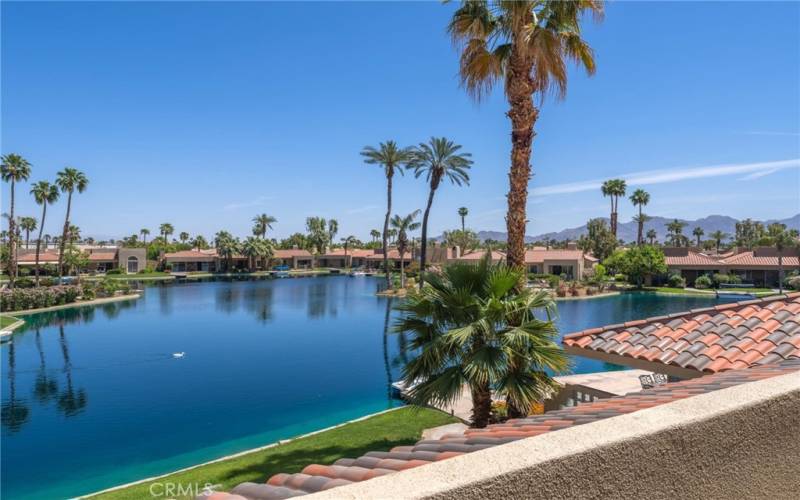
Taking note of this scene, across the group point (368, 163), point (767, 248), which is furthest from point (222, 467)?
point (767, 248)

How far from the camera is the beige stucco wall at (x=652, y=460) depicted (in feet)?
5.41

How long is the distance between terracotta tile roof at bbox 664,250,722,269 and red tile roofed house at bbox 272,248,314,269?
6855 cm

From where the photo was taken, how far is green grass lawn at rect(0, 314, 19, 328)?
34.9 meters

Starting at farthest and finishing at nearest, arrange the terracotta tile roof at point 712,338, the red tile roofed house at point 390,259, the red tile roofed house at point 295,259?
1. the red tile roofed house at point 295,259
2. the red tile roofed house at point 390,259
3. the terracotta tile roof at point 712,338

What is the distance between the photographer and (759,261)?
5844 cm

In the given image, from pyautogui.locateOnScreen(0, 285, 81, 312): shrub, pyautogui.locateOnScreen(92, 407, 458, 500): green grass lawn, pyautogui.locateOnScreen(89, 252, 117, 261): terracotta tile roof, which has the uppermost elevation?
pyautogui.locateOnScreen(89, 252, 117, 261): terracotta tile roof

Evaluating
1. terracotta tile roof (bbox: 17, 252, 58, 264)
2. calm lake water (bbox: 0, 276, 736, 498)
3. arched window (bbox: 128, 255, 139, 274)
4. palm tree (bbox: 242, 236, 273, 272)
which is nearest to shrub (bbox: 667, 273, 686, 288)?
calm lake water (bbox: 0, 276, 736, 498)

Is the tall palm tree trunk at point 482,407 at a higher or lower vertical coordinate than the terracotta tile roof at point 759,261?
lower

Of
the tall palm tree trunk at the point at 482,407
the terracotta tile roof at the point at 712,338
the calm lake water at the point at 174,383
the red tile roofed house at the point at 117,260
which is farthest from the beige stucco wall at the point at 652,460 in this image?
the red tile roofed house at the point at 117,260

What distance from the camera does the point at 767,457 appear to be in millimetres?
2439

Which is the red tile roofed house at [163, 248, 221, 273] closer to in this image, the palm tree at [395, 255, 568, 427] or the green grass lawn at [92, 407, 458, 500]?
the green grass lawn at [92, 407, 458, 500]

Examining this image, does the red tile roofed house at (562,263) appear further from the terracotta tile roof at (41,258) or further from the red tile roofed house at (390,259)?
the terracotta tile roof at (41,258)

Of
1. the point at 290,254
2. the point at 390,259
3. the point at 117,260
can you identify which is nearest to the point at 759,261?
the point at 390,259

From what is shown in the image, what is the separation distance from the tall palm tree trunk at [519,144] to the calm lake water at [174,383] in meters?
5.60
